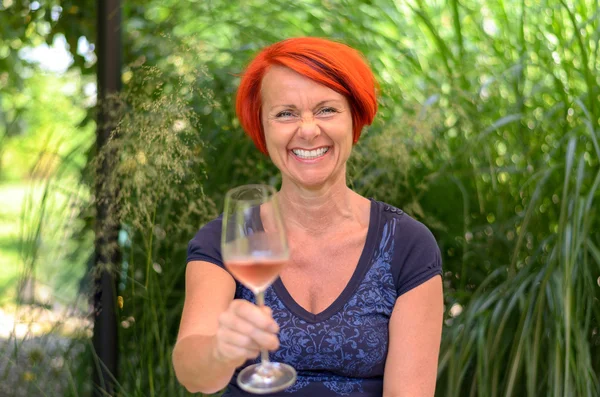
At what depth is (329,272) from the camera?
2002 millimetres

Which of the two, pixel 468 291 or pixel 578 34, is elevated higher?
pixel 578 34

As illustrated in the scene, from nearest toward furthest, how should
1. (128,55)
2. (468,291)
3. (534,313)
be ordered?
1. (534,313)
2. (468,291)
3. (128,55)

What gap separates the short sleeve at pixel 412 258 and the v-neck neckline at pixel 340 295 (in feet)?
0.19

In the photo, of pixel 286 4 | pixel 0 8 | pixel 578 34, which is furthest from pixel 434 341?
pixel 0 8

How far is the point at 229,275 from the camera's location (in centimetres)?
196

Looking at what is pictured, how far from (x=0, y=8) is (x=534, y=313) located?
244 cm

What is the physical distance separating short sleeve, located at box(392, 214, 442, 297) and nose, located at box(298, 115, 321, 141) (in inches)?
11.9

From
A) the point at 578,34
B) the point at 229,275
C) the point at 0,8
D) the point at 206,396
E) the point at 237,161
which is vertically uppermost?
the point at 0,8

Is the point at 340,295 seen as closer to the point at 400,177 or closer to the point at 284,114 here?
the point at 284,114

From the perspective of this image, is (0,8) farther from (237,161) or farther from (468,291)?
(468,291)

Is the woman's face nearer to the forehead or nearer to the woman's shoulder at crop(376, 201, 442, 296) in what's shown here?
the forehead

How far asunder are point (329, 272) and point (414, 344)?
0.24 m

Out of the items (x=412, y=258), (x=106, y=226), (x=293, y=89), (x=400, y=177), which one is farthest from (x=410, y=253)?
(x=106, y=226)

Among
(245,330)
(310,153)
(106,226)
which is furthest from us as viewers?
(106,226)
